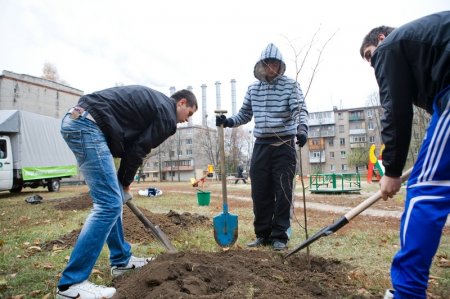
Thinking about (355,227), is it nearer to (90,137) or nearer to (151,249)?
(151,249)

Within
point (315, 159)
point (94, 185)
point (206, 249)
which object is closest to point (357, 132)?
point (315, 159)

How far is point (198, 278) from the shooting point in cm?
254

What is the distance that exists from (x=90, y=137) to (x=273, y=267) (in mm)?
1859

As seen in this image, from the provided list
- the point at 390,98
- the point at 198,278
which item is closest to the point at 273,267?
the point at 198,278

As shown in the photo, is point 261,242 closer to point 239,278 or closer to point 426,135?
point 239,278

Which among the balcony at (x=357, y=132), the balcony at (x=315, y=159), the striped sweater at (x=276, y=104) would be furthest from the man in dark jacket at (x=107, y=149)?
the balcony at (x=357, y=132)

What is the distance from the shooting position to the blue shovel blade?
404 centimetres

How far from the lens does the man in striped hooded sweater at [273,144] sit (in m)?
4.19

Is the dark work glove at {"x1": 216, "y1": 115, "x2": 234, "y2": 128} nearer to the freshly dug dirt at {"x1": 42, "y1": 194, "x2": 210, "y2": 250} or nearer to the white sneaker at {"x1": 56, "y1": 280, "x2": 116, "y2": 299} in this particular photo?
the freshly dug dirt at {"x1": 42, "y1": 194, "x2": 210, "y2": 250}

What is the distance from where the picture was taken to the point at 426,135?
1.85 metres

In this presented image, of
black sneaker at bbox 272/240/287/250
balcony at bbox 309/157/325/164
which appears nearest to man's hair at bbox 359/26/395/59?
black sneaker at bbox 272/240/287/250

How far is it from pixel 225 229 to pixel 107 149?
1871mm

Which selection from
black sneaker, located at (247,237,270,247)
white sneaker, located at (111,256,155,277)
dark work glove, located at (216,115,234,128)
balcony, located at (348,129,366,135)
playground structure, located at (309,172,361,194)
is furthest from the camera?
balcony, located at (348,129,366,135)

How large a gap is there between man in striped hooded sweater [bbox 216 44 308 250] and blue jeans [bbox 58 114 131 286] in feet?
6.68
